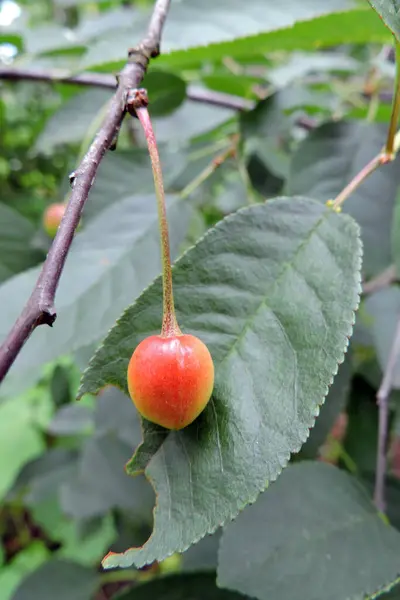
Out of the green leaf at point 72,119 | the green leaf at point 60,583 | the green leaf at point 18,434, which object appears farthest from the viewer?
the green leaf at point 18,434

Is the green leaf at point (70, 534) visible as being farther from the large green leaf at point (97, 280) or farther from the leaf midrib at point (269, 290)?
the leaf midrib at point (269, 290)

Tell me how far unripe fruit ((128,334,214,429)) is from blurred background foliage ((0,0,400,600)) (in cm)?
23

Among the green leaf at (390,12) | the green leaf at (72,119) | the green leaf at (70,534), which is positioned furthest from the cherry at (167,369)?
the green leaf at (70,534)

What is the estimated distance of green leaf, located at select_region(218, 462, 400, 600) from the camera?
0.48 meters

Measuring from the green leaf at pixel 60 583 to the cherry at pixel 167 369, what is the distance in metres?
1.11

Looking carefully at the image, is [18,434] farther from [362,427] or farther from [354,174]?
[354,174]

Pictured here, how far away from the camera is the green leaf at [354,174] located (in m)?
0.73

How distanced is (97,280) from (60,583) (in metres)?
0.99

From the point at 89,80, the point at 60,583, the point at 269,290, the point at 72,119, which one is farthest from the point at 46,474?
the point at 269,290

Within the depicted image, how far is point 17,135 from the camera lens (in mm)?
2172

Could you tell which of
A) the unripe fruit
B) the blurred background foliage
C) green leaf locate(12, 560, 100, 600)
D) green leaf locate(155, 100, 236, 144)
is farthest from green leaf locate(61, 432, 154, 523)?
the unripe fruit

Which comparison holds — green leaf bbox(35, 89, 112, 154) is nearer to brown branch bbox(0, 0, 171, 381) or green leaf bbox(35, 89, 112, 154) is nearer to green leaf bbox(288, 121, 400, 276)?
green leaf bbox(288, 121, 400, 276)

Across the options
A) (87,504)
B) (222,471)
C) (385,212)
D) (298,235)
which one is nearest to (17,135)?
(87,504)

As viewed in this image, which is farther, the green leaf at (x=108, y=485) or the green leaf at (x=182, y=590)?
the green leaf at (x=108, y=485)
